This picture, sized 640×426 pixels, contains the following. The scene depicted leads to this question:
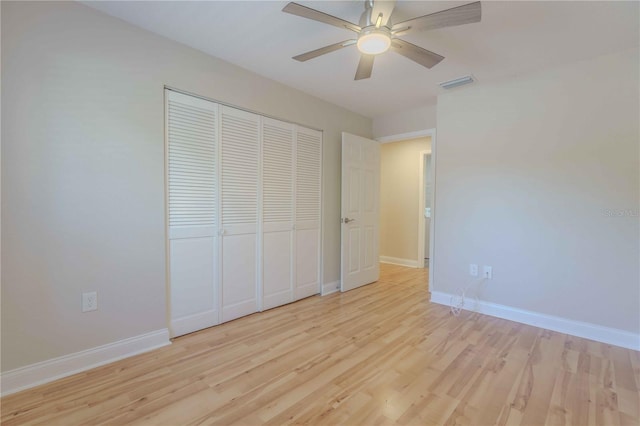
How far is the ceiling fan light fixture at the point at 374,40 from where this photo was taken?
1.76 metres

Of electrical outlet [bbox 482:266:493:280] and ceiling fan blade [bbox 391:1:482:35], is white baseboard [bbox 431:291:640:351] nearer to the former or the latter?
electrical outlet [bbox 482:266:493:280]

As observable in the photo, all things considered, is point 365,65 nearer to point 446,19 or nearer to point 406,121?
point 446,19

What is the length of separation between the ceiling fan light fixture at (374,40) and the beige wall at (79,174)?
1492 millimetres

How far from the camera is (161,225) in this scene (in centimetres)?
233

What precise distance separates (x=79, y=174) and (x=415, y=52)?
7.85 ft

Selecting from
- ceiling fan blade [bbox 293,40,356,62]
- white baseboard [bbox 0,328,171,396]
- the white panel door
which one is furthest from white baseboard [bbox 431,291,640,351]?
white baseboard [bbox 0,328,171,396]

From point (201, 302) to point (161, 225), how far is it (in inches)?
31.3

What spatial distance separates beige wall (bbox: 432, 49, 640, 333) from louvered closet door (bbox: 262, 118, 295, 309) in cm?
181

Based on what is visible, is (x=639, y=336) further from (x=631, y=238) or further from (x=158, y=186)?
(x=158, y=186)

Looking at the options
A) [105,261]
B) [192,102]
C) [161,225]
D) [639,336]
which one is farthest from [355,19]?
[639,336]

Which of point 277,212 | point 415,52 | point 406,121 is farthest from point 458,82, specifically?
point 277,212

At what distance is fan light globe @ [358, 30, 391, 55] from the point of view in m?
1.77

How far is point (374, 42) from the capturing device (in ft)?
5.98

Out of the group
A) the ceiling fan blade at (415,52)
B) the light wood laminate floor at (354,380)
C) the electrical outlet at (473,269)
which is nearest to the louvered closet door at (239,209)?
the light wood laminate floor at (354,380)
